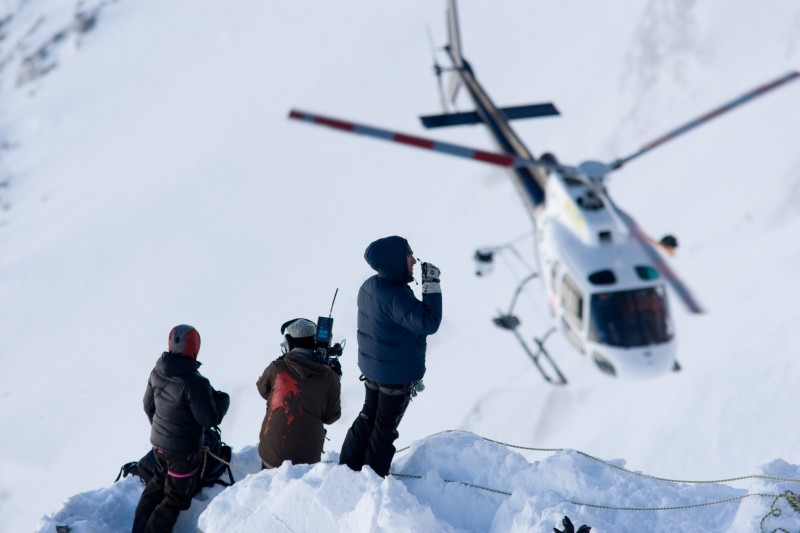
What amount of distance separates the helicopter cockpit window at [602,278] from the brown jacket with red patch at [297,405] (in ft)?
22.0

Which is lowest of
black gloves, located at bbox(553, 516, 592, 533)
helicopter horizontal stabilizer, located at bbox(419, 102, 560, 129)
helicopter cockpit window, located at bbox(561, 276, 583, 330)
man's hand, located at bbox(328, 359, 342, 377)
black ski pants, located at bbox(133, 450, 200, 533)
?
black gloves, located at bbox(553, 516, 592, 533)

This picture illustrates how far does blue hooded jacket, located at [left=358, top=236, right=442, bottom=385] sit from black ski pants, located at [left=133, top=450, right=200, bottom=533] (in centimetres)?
143

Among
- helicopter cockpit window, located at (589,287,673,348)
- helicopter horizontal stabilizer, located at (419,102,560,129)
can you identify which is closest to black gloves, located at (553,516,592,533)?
helicopter cockpit window, located at (589,287,673,348)

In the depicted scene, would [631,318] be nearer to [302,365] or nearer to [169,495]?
[302,365]

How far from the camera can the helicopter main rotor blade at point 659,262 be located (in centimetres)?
916

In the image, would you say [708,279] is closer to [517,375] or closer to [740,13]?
[517,375]

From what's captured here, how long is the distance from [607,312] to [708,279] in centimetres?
816

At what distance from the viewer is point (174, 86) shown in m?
46.8

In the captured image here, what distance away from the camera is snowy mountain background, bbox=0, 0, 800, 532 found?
4902 mm

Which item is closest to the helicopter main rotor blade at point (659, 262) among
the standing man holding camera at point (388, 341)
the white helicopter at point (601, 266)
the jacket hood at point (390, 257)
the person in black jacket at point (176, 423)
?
the white helicopter at point (601, 266)

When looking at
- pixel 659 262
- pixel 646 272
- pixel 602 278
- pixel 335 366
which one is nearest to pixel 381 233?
pixel 602 278

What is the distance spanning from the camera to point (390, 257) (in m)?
3.97

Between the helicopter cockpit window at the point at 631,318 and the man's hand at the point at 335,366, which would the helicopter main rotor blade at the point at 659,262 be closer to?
the helicopter cockpit window at the point at 631,318

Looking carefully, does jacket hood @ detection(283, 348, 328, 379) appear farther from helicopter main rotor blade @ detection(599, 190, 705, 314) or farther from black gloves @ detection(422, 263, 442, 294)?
helicopter main rotor blade @ detection(599, 190, 705, 314)
